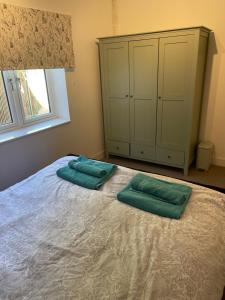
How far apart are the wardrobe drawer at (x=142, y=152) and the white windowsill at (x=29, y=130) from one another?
106 centimetres

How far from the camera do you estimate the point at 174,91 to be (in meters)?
2.77

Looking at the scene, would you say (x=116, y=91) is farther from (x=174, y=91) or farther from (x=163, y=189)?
(x=163, y=189)

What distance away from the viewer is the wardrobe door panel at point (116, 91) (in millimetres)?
3002

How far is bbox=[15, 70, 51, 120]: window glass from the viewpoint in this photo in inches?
102

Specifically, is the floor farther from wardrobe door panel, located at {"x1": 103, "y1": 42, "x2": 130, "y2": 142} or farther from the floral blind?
the floral blind

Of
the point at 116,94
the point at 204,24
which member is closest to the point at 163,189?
the point at 116,94

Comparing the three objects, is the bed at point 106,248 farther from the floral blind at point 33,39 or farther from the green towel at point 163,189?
the floral blind at point 33,39

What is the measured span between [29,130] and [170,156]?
71.9 inches

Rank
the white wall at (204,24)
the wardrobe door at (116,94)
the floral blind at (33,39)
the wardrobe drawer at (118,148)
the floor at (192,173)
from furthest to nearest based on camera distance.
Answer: the wardrobe drawer at (118,148) < the wardrobe door at (116,94) < the floor at (192,173) < the white wall at (204,24) < the floral blind at (33,39)

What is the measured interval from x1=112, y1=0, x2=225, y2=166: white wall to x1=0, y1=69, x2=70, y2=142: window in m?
1.39

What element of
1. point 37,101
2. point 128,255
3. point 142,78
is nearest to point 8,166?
point 37,101

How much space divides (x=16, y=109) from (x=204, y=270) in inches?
92.0

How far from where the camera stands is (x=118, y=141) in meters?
3.47

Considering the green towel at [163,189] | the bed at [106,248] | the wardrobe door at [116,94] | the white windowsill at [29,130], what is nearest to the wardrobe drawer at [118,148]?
the wardrobe door at [116,94]
